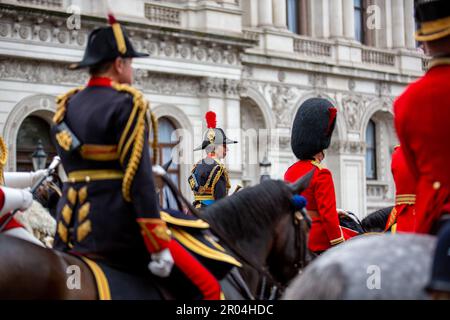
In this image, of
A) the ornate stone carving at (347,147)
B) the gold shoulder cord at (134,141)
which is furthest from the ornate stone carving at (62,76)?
the gold shoulder cord at (134,141)

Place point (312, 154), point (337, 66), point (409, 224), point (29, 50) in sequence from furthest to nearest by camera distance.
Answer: point (337, 66)
point (29, 50)
point (312, 154)
point (409, 224)

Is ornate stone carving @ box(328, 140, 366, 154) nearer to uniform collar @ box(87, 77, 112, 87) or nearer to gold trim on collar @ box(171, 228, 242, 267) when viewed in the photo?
gold trim on collar @ box(171, 228, 242, 267)

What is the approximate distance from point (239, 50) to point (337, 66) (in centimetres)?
501

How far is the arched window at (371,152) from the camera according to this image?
107 ft

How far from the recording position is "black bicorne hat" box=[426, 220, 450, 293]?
3.76 meters

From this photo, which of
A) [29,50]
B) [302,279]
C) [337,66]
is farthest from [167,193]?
[337,66]

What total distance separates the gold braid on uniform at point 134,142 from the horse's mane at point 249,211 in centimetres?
75

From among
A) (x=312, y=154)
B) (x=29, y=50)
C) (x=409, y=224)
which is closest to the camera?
(x=409, y=224)

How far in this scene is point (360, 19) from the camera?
33.0 m

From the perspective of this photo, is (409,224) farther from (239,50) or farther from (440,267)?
(239,50)

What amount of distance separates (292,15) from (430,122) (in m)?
26.4

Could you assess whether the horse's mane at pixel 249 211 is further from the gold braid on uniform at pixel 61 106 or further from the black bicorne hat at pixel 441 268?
the black bicorne hat at pixel 441 268

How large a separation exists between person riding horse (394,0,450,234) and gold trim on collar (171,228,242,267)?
1.28 m

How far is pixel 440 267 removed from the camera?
3789 mm
